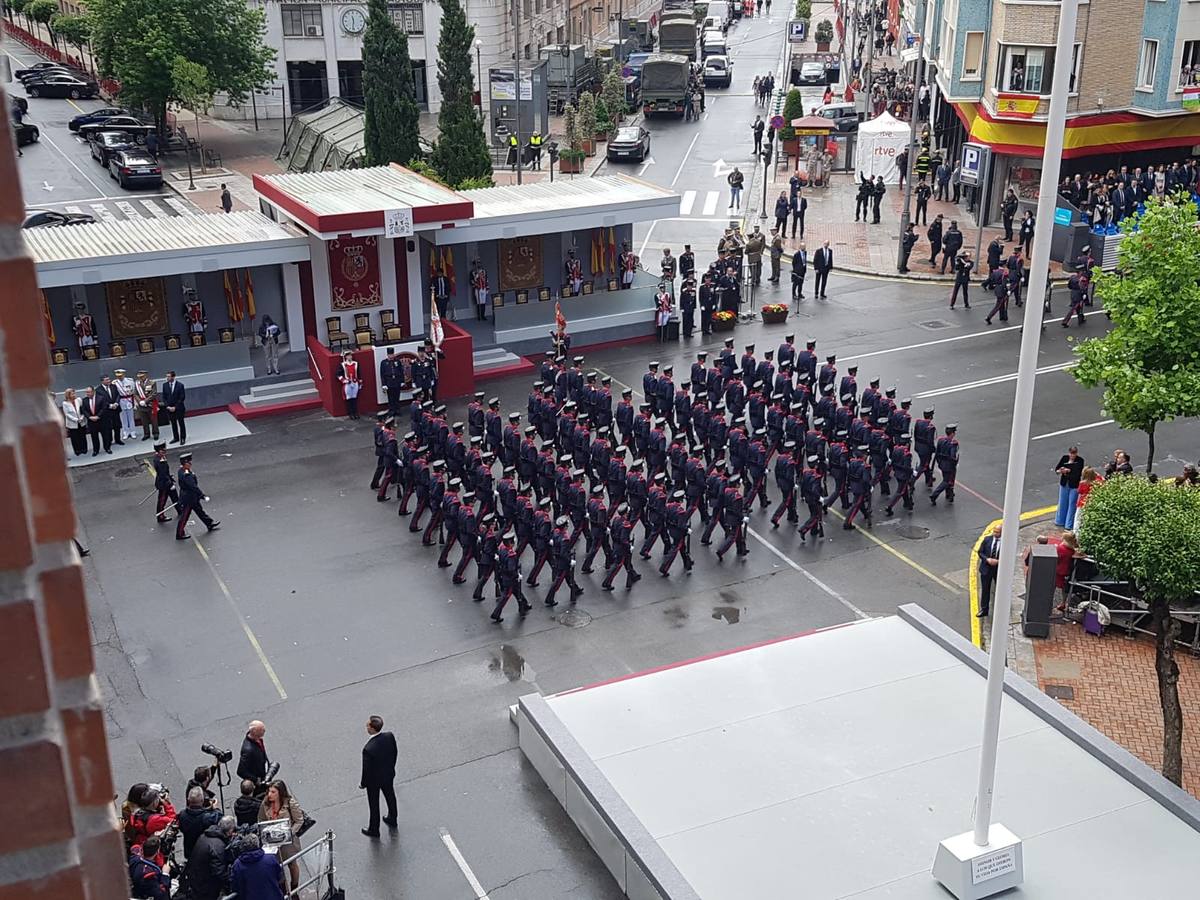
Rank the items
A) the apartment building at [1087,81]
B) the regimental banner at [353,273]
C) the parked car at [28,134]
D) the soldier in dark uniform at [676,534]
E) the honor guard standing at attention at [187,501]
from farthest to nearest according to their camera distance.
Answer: the parked car at [28,134], the apartment building at [1087,81], the regimental banner at [353,273], the honor guard standing at attention at [187,501], the soldier in dark uniform at [676,534]

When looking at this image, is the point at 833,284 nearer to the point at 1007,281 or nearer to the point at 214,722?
the point at 1007,281

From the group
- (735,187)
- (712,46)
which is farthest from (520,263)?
(712,46)

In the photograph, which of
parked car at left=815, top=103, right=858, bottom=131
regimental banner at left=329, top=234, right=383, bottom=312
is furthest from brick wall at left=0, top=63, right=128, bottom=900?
parked car at left=815, top=103, right=858, bottom=131

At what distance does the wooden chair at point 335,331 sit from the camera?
2795cm

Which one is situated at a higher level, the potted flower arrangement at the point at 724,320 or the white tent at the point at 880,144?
the white tent at the point at 880,144

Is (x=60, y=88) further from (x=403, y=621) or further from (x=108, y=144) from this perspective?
(x=403, y=621)

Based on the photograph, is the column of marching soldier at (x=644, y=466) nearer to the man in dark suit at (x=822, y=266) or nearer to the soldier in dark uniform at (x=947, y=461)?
the soldier in dark uniform at (x=947, y=461)

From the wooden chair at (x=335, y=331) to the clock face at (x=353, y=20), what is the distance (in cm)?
3341

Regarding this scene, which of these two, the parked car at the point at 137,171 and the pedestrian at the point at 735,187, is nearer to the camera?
the pedestrian at the point at 735,187

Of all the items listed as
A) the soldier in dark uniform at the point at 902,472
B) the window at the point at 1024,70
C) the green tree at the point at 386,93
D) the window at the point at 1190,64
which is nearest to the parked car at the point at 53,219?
the green tree at the point at 386,93

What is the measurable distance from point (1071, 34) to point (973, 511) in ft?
42.1

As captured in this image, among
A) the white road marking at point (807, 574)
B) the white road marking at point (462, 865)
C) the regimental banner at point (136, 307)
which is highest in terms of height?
the regimental banner at point (136, 307)

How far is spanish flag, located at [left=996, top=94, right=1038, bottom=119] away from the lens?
36.9 m

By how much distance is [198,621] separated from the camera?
18078 mm
